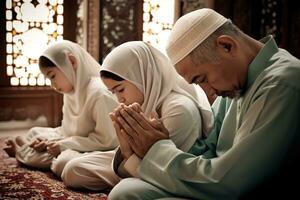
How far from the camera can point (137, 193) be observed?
Result: 1680 mm

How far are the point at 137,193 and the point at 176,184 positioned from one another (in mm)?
220

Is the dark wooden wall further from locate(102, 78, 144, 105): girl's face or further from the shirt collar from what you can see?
the shirt collar

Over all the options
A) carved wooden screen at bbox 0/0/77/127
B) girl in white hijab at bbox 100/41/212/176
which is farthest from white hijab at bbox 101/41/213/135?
carved wooden screen at bbox 0/0/77/127

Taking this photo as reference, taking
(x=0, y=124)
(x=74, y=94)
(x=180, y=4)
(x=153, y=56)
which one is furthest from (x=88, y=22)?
(x=153, y=56)

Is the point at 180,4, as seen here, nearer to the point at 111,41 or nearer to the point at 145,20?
the point at 145,20

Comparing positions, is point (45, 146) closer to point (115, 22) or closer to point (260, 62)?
point (260, 62)

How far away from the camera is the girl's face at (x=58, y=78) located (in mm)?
3413

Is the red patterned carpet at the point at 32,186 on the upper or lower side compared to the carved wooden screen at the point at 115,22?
lower

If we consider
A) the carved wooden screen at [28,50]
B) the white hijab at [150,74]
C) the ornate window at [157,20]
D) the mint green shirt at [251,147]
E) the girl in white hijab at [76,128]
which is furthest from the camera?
the ornate window at [157,20]

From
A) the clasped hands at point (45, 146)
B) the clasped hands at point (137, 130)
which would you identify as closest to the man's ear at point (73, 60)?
the clasped hands at point (45, 146)

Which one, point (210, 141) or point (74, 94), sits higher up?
point (210, 141)

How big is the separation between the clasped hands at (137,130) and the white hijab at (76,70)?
1570mm

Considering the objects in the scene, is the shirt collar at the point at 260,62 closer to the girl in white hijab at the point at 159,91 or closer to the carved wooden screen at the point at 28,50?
the girl in white hijab at the point at 159,91

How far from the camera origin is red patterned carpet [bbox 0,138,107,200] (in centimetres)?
268
